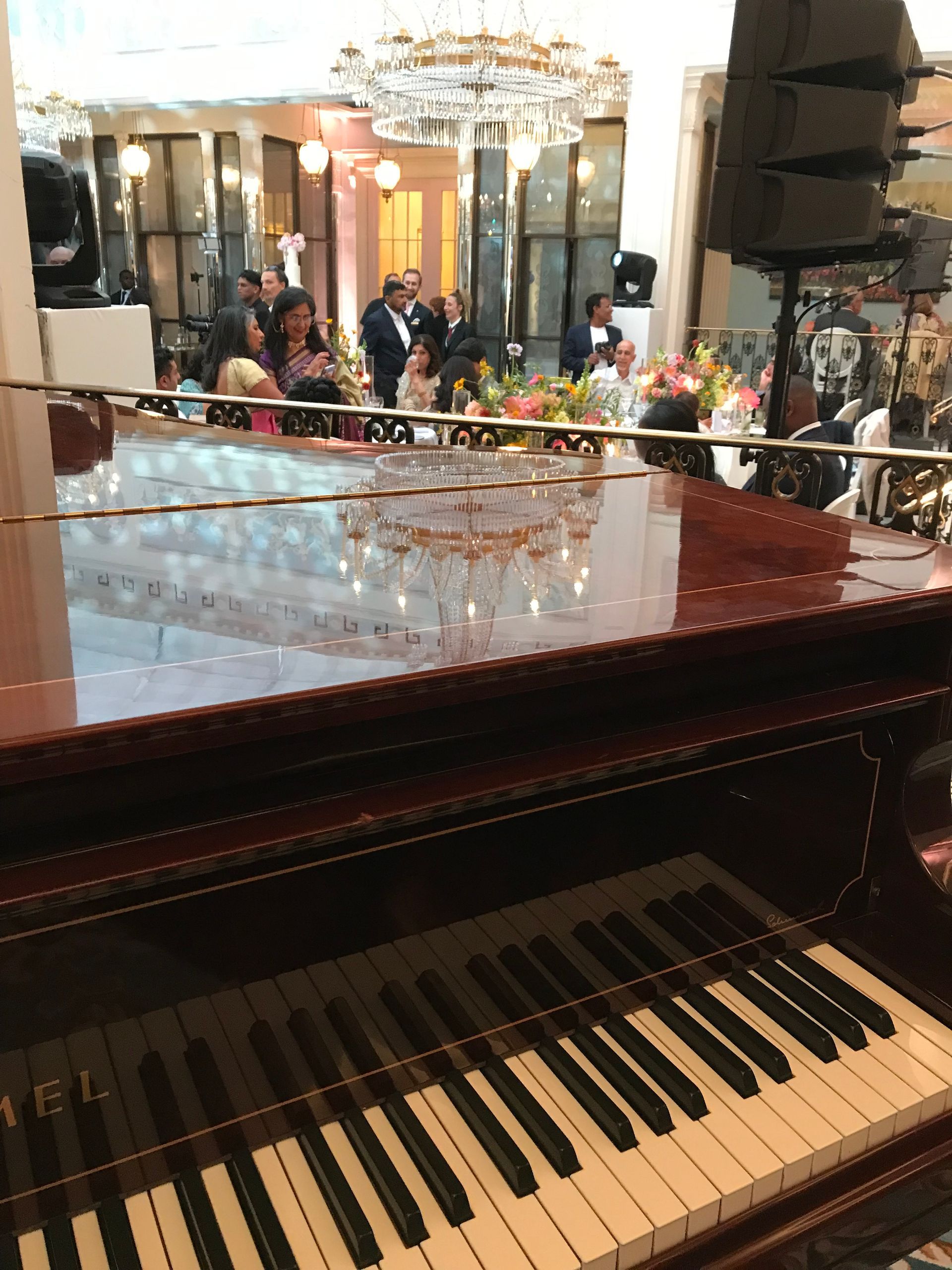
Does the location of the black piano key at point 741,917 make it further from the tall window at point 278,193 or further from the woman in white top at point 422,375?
the tall window at point 278,193

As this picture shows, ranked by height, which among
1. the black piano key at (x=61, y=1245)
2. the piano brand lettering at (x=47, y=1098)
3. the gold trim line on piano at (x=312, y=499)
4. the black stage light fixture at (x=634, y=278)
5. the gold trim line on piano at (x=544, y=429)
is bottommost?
the black piano key at (x=61, y=1245)

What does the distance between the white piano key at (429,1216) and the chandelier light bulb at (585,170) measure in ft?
41.5

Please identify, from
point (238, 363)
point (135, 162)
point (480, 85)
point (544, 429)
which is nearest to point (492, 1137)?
point (544, 429)

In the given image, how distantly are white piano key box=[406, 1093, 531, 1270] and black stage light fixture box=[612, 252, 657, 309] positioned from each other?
10.2 meters

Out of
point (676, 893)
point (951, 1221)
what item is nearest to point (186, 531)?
point (676, 893)

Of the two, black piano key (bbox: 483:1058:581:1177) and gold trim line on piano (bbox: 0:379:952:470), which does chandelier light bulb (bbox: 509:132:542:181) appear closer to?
gold trim line on piano (bbox: 0:379:952:470)

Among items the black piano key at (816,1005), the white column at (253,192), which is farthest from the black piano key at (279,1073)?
the white column at (253,192)

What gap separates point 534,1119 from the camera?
4.03ft

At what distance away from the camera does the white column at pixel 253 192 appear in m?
14.8

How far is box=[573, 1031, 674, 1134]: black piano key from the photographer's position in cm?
125

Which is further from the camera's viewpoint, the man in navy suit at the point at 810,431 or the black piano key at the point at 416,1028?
the man in navy suit at the point at 810,431

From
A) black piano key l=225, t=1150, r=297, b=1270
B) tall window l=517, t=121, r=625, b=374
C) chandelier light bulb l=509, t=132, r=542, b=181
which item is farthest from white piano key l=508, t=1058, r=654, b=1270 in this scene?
tall window l=517, t=121, r=625, b=374

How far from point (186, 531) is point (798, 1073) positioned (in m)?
1.26

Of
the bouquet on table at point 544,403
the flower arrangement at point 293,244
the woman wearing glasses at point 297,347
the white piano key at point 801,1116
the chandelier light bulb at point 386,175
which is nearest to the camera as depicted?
the white piano key at point 801,1116
